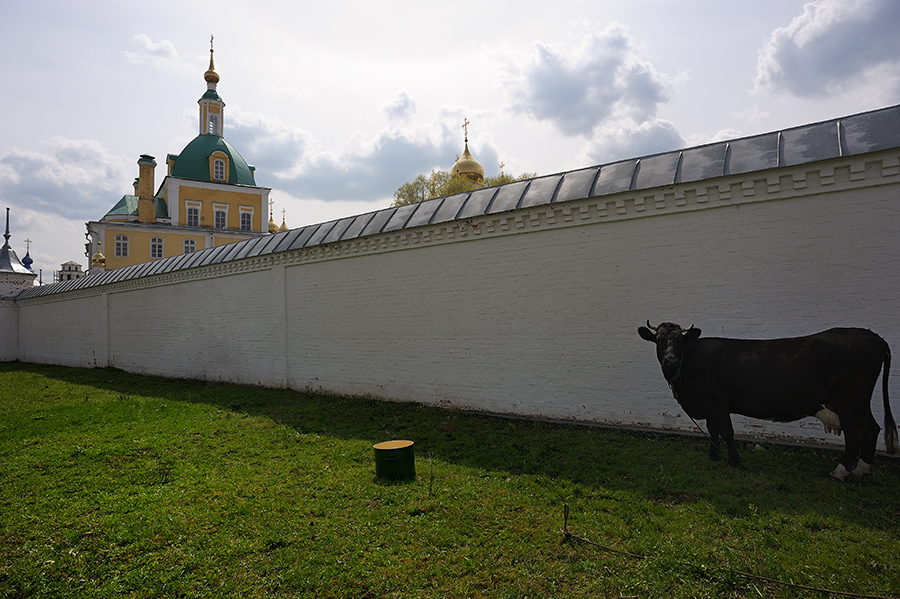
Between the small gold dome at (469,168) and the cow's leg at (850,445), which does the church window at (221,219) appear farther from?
the cow's leg at (850,445)

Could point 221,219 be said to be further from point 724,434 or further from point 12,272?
point 724,434

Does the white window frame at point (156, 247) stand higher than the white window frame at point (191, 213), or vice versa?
the white window frame at point (191, 213)

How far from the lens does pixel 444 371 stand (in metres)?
8.94

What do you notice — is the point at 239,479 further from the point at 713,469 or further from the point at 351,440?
the point at 713,469

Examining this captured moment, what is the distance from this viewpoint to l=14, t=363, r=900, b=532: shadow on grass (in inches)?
173

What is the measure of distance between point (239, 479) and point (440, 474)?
2.19 m

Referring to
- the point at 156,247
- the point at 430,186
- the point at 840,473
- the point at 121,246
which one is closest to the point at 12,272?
the point at 121,246

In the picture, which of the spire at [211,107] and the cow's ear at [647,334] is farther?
the spire at [211,107]

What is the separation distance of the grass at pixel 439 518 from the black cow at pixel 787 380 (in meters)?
0.47

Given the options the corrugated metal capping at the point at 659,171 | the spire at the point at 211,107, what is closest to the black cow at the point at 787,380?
the corrugated metal capping at the point at 659,171

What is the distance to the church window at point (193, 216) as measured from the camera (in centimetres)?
3572

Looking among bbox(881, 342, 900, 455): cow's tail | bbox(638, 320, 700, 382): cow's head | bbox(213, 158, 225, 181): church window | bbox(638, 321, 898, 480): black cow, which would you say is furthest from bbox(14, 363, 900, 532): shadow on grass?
bbox(213, 158, 225, 181): church window

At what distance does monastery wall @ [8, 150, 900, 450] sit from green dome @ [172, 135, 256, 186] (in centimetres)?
2781

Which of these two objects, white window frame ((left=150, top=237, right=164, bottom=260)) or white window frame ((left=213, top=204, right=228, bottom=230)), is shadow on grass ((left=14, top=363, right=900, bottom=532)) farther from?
white window frame ((left=213, top=204, right=228, bottom=230))
